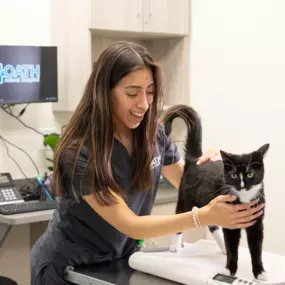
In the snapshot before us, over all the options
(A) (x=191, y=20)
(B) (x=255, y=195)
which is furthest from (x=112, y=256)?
(A) (x=191, y=20)

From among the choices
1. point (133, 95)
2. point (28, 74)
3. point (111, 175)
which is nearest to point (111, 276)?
point (111, 175)

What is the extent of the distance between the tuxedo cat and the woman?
5 centimetres

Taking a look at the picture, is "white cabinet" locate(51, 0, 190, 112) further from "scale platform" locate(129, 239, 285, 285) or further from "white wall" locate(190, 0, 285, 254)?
"scale platform" locate(129, 239, 285, 285)

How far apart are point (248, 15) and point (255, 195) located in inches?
69.7

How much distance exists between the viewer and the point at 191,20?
3295mm

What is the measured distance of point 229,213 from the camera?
1410 mm

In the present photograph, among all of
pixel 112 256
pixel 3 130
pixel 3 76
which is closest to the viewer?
pixel 112 256

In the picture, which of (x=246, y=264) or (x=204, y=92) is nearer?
(x=246, y=264)

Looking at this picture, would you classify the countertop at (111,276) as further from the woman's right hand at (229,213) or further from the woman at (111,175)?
the woman's right hand at (229,213)

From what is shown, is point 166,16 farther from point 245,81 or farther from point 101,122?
point 101,122

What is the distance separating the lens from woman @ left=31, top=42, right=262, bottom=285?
153 cm

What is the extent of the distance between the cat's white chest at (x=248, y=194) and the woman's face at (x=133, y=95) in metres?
0.39

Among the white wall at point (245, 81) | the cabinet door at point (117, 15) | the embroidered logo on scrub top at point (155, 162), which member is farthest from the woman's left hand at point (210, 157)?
the cabinet door at point (117, 15)

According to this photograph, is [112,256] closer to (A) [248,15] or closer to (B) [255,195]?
(B) [255,195]
